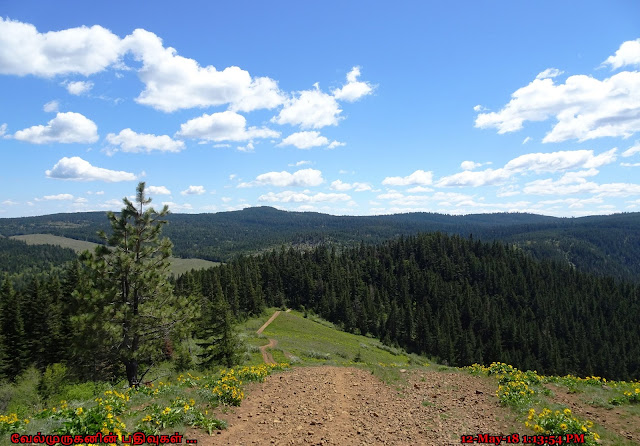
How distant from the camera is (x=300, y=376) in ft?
56.5

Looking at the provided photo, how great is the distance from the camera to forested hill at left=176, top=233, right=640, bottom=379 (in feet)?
301

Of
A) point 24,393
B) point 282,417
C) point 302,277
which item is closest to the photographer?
point 282,417

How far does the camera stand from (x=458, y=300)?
379 ft

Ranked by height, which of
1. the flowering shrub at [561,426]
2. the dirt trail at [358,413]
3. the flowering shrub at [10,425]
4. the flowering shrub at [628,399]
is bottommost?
the dirt trail at [358,413]

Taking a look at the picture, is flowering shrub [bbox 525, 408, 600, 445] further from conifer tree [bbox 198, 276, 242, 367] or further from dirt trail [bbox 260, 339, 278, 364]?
dirt trail [bbox 260, 339, 278, 364]

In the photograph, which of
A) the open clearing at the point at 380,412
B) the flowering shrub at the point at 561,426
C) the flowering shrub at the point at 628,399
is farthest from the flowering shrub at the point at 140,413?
the flowering shrub at the point at 628,399

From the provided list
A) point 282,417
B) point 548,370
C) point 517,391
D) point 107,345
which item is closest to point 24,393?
point 107,345

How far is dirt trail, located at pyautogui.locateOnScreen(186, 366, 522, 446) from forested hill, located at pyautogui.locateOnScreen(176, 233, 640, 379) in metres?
60.4

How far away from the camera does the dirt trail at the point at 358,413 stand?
1047 cm

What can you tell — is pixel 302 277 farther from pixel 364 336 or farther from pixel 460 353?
pixel 460 353

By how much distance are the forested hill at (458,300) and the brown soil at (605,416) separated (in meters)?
66.2

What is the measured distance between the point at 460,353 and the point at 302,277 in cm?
4888

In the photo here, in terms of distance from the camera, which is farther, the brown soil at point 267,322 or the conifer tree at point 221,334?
the brown soil at point 267,322

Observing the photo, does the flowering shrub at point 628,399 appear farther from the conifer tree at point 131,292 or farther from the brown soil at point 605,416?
the conifer tree at point 131,292
